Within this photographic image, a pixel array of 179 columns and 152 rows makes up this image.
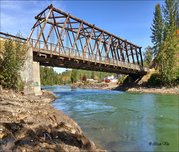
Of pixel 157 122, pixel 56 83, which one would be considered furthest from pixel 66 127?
pixel 56 83

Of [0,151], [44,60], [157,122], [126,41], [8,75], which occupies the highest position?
[126,41]

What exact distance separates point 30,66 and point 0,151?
24055 millimetres

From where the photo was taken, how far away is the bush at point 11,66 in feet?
83.4

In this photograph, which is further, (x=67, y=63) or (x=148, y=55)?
(x=148, y=55)

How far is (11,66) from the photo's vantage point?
2558 cm

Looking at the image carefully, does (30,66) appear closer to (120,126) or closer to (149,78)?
(120,126)

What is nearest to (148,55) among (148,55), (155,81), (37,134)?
(148,55)

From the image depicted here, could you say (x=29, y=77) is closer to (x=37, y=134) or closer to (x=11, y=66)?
(x=11, y=66)

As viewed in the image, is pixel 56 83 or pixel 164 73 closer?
pixel 164 73

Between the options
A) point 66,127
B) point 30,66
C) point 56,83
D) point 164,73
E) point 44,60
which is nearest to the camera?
point 66,127

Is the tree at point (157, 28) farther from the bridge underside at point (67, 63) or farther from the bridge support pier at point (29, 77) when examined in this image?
the bridge support pier at point (29, 77)

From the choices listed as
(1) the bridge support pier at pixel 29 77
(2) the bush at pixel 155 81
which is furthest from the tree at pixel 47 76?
(1) the bridge support pier at pixel 29 77

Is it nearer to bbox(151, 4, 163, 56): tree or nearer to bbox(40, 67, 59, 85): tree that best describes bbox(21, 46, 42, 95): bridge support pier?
bbox(151, 4, 163, 56): tree

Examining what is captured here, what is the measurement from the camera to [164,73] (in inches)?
2227
